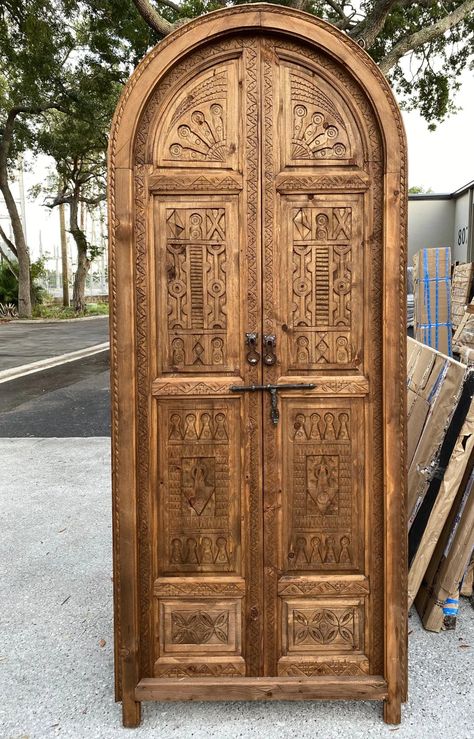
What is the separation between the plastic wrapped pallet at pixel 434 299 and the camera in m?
9.55

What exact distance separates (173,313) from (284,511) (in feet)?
2.92

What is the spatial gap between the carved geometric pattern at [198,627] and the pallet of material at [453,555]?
1.19 meters

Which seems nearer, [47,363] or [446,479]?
[446,479]

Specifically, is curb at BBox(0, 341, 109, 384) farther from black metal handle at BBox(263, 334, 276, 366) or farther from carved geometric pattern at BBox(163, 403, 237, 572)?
black metal handle at BBox(263, 334, 276, 366)

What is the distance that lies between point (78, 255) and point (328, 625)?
1266 inches

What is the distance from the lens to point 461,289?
10773 mm

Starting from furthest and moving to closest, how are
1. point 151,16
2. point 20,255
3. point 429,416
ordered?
point 20,255
point 151,16
point 429,416

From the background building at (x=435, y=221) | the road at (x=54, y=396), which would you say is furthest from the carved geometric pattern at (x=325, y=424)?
the background building at (x=435, y=221)

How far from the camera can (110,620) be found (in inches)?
124

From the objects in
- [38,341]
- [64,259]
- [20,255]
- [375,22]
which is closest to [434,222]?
[375,22]

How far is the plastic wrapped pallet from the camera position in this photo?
955 cm

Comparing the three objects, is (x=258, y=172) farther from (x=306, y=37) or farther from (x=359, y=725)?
(x=359, y=725)

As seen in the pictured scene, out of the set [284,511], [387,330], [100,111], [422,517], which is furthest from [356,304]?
[100,111]

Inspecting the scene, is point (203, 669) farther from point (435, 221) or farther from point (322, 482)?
point (435, 221)
